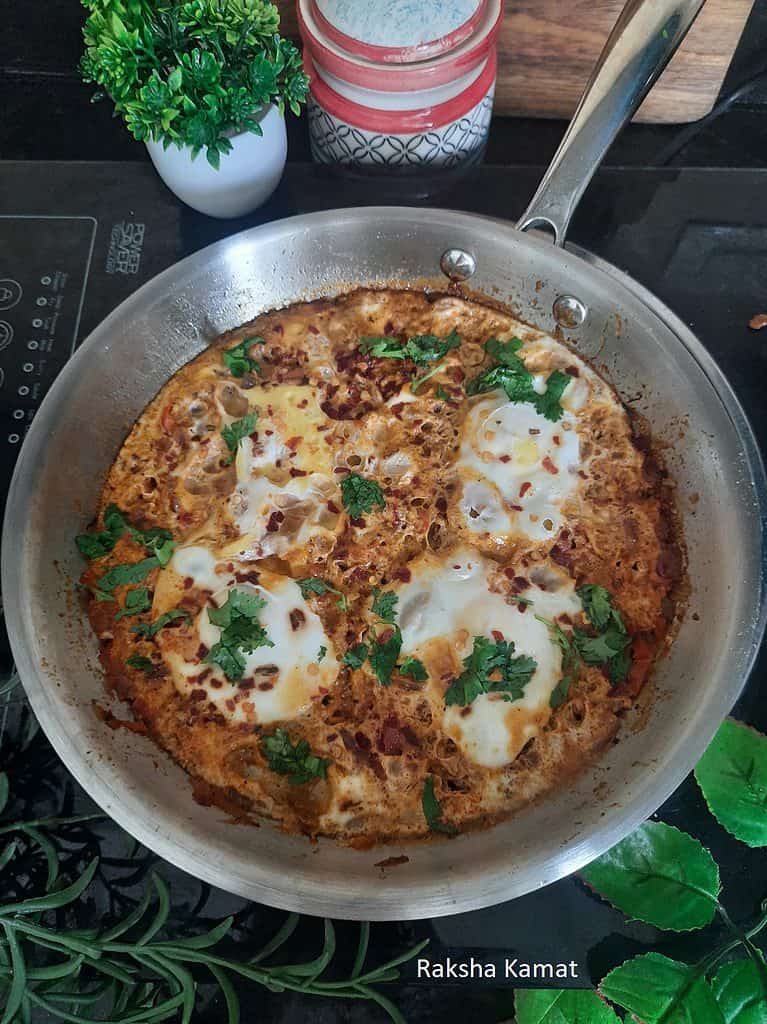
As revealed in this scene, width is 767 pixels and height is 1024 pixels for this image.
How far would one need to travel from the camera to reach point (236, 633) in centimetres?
163

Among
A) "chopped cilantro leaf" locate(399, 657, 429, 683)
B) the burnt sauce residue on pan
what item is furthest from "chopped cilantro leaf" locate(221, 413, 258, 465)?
"chopped cilantro leaf" locate(399, 657, 429, 683)

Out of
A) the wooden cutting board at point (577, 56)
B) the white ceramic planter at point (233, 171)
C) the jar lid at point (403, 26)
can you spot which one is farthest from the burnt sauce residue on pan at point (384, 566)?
the wooden cutting board at point (577, 56)

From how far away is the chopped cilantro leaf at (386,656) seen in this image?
1.65m

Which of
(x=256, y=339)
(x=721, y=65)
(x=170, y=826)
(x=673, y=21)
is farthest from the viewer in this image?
(x=721, y=65)

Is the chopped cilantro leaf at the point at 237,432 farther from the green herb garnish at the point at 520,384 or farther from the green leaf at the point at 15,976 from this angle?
the green leaf at the point at 15,976

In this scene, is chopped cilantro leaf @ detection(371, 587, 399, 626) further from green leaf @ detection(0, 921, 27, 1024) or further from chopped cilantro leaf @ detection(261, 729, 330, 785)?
green leaf @ detection(0, 921, 27, 1024)

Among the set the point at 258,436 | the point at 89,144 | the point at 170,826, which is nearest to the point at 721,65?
the point at 258,436

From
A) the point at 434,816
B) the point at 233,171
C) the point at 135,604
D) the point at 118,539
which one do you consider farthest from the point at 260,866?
the point at 233,171

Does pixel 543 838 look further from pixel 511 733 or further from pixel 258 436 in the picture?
pixel 258 436

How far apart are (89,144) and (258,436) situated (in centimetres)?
102

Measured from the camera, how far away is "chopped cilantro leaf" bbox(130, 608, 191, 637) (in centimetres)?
168

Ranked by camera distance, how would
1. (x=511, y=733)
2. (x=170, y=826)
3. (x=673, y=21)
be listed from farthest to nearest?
(x=673, y=21) → (x=511, y=733) → (x=170, y=826)

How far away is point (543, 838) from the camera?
58.1 inches

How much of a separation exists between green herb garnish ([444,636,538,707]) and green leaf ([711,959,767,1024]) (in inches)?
24.9
